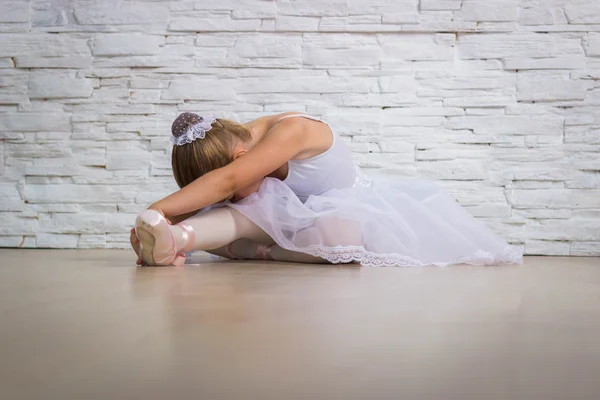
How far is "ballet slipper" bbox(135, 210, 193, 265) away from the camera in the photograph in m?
1.54

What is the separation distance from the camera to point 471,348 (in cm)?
71

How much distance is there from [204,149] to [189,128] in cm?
7

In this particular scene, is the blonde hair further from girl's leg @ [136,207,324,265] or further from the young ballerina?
girl's leg @ [136,207,324,265]

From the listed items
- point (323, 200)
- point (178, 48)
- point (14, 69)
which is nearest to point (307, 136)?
point (323, 200)

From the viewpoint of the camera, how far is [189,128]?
1.83 metres

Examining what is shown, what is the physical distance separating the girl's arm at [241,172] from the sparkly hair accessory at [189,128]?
16 cm

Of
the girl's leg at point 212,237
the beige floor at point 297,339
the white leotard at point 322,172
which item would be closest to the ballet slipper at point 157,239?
the girl's leg at point 212,237

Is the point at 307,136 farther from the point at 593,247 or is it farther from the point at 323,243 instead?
the point at 593,247

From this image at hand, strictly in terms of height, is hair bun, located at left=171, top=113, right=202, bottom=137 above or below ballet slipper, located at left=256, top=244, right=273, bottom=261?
above

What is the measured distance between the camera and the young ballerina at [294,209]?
1.69 meters

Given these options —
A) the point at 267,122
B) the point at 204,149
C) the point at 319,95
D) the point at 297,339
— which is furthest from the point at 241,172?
the point at 319,95

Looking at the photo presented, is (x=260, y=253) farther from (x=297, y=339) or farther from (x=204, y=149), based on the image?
(x=297, y=339)

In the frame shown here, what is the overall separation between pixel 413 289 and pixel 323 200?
666mm

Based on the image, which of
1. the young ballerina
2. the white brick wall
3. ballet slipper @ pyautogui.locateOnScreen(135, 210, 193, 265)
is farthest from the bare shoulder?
the white brick wall
